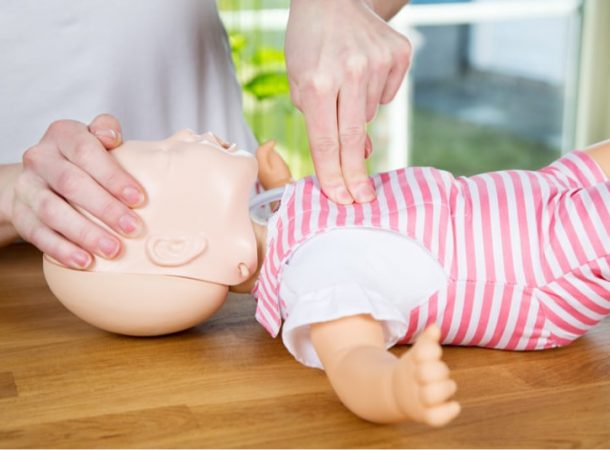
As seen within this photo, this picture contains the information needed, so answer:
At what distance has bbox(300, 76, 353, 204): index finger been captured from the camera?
41.7 inches

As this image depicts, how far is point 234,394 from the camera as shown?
1018 millimetres

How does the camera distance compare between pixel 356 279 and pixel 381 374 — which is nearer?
pixel 381 374

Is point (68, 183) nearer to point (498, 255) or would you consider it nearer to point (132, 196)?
point (132, 196)

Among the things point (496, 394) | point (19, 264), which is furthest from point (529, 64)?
point (496, 394)

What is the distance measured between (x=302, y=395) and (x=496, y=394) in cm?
21

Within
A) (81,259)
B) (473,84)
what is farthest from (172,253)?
(473,84)

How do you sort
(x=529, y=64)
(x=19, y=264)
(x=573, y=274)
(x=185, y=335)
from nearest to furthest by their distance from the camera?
1. (x=573, y=274)
2. (x=185, y=335)
3. (x=19, y=264)
4. (x=529, y=64)

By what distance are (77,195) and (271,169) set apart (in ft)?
1.23

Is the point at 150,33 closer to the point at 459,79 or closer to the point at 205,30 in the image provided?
the point at 205,30

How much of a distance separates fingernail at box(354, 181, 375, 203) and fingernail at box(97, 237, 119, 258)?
Answer: 299mm

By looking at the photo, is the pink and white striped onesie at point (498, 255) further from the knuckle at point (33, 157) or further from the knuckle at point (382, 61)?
the knuckle at point (33, 157)

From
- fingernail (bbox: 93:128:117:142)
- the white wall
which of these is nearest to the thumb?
fingernail (bbox: 93:128:117:142)

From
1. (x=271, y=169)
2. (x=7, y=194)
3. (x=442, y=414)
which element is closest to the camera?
(x=442, y=414)

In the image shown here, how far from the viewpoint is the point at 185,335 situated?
4.03ft
